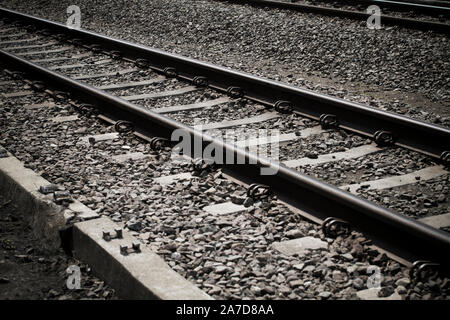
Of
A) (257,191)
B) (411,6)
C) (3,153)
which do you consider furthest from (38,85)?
(411,6)

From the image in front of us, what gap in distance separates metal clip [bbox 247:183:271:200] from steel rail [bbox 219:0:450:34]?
24.2 ft

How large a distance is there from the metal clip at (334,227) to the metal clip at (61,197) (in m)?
1.82

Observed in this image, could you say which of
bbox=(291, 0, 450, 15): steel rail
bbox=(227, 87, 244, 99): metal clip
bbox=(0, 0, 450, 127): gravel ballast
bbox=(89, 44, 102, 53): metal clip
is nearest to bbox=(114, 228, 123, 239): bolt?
bbox=(227, 87, 244, 99): metal clip

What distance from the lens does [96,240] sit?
3.46 m

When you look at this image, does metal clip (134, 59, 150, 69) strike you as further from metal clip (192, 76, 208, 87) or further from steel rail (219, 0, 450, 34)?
steel rail (219, 0, 450, 34)

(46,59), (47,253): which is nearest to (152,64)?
(46,59)

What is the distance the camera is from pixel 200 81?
746 centimetres

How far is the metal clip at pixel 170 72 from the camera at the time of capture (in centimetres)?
803

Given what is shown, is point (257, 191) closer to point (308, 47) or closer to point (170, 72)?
point (170, 72)

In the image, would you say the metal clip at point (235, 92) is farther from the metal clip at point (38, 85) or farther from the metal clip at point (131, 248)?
the metal clip at point (131, 248)

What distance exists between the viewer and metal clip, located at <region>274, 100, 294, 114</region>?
637cm

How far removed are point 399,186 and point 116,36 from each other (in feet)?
26.7

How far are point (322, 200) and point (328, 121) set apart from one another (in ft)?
6.74
